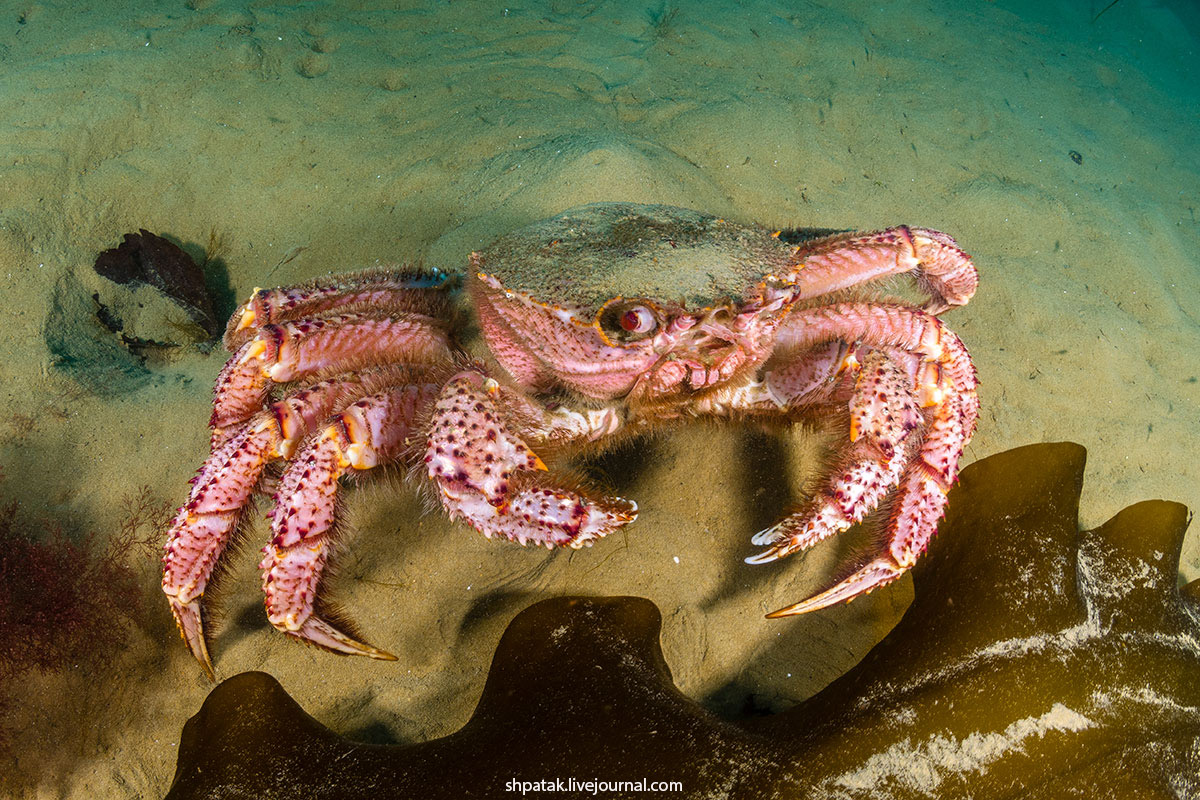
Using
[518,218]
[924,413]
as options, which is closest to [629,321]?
[924,413]

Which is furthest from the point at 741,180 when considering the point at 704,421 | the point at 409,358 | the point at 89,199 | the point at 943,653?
the point at 89,199

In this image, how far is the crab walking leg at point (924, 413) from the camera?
252 centimetres

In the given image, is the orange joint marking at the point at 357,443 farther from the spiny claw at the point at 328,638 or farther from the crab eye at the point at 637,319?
the crab eye at the point at 637,319

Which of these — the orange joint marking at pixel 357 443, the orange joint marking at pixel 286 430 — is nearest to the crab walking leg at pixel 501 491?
the orange joint marking at pixel 357 443

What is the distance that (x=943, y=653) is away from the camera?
236 cm

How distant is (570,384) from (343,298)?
1235 millimetres

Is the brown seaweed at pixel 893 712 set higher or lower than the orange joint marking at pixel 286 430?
lower

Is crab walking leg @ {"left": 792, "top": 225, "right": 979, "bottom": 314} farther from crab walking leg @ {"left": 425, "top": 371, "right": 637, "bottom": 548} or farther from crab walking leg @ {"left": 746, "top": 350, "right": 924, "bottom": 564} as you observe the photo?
crab walking leg @ {"left": 425, "top": 371, "right": 637, "bottom": 548}

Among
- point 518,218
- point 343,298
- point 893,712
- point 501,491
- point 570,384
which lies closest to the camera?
point 893,712

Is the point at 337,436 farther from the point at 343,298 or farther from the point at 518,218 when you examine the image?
the point at 518,218

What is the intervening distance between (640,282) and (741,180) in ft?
9.03

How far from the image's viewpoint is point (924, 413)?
2842 mm

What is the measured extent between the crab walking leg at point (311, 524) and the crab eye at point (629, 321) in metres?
1.08

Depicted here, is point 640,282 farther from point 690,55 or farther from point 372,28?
point 372,28
